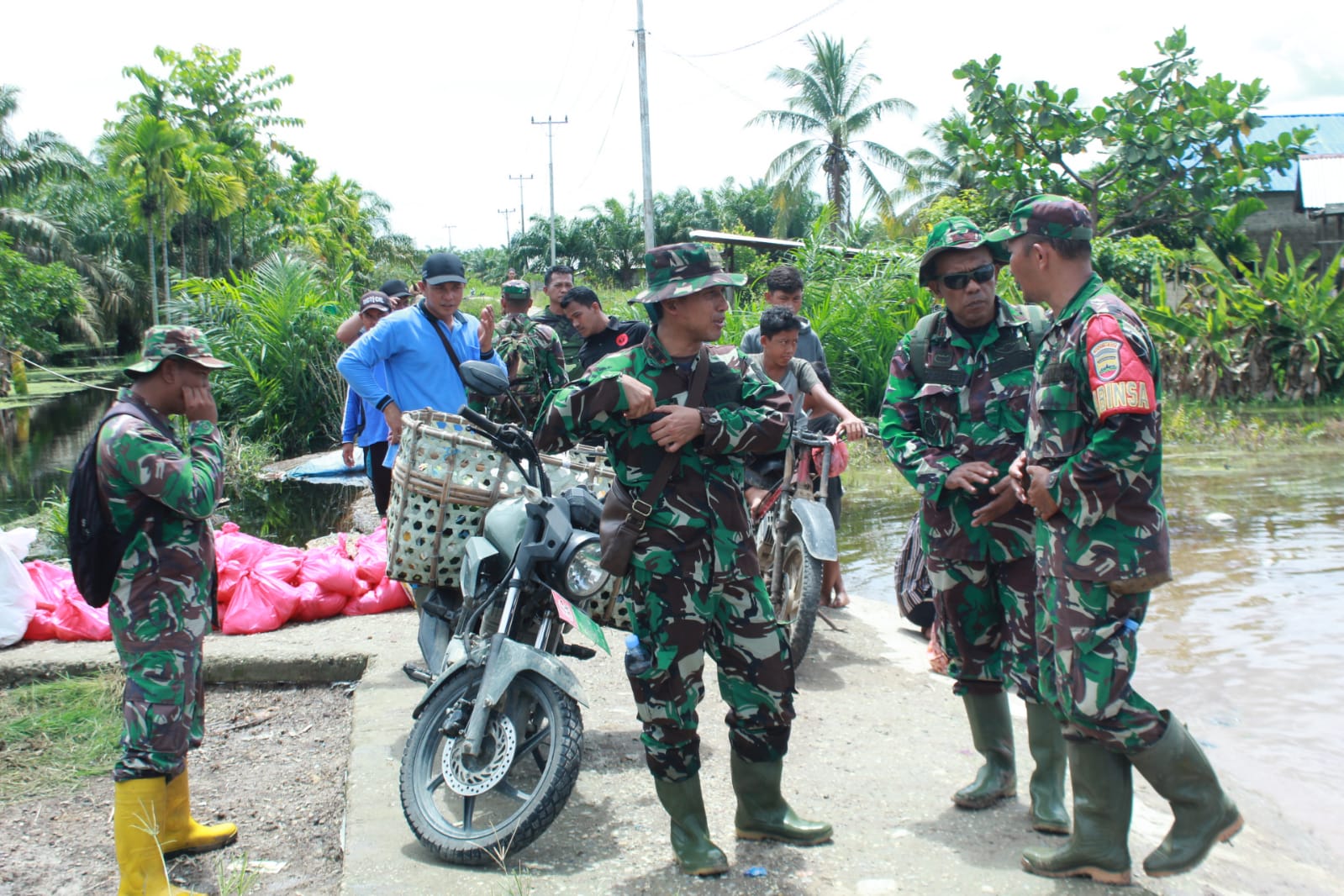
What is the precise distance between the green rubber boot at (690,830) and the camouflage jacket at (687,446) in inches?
24.8

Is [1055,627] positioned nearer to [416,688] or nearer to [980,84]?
[416,688]

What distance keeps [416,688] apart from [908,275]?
12.1 m

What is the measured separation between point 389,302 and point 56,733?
4122 millimetres

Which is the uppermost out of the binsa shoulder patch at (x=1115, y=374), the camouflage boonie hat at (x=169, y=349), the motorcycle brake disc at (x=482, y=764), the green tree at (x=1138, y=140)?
the green tree at (x=1138, y=140)

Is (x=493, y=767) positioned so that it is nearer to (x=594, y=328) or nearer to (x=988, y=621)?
(x=988, y=621)

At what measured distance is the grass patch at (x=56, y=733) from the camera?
426 centimetres

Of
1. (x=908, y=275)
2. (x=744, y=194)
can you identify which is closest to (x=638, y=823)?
(x=908, y=275)

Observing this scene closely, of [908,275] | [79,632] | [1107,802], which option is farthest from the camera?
[908,275]

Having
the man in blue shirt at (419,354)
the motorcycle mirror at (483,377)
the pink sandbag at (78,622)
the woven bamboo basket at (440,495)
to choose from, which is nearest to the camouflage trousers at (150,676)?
the woven bamboo basket at (440,495)

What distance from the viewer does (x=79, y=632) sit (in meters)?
5.71

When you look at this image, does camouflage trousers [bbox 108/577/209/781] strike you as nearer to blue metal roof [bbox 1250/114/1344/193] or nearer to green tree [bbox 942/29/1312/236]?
green tree [bbox 942/29/1312/236]

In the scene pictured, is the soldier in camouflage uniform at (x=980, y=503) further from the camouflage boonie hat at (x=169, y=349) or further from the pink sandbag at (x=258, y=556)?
the pink sandbag at (x=258, y=556)

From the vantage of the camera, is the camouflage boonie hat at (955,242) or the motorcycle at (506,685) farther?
the camouflage boonie hat at (955,242)

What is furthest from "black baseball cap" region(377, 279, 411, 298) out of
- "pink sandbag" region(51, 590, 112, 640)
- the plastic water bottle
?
the plastic water bottle
